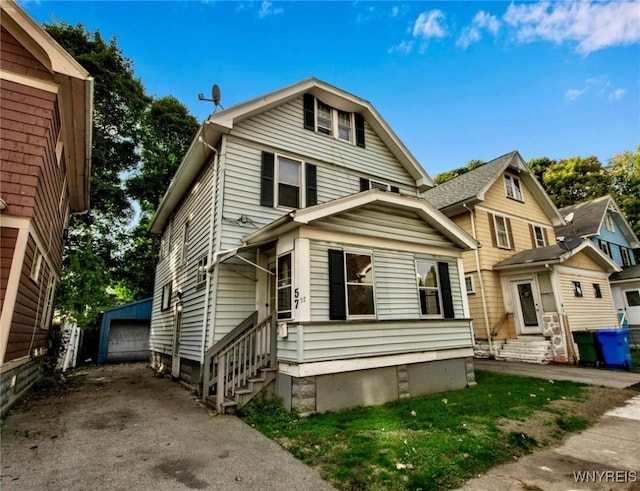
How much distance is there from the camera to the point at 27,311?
6230mm

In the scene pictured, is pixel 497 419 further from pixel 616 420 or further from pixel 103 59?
pixel 103 59

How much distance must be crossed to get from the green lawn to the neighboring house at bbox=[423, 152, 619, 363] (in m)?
5.18

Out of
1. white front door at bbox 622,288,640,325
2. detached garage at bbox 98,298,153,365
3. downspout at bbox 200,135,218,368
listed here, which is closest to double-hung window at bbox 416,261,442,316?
downspout at bbox 200,135,218,368

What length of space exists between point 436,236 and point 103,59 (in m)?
20.8

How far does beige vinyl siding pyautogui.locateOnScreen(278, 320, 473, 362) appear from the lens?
5625mm

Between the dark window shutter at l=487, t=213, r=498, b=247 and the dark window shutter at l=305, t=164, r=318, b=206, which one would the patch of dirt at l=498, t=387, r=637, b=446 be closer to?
the dark window shutter at l=305, t=164, r=318, b=206

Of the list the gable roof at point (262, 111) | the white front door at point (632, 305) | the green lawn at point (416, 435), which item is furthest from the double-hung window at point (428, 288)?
the white front door at point (632, 305)

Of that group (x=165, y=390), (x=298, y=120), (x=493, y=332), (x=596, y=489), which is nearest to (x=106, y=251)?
(x=165, y=390)

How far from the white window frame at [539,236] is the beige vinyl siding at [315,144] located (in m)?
8.42

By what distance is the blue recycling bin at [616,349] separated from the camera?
9570 millimetres

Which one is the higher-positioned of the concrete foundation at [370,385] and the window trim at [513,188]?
the window trim at [513,188]

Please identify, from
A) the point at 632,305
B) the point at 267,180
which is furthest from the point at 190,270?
the point at 632,305

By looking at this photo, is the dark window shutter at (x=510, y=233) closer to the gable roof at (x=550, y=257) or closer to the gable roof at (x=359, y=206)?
the gable roof at (x=550, y=257)

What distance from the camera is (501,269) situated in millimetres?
12609
